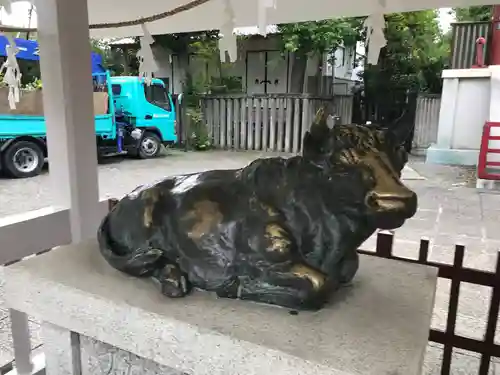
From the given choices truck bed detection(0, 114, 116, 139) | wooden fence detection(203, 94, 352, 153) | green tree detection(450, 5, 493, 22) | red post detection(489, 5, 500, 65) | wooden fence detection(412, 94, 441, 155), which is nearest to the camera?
truck bed detection(0, 114, 116, 139)

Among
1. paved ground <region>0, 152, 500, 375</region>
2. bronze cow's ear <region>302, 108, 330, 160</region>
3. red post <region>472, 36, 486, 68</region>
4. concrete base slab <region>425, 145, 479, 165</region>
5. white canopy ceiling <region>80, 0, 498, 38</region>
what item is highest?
red post <region>472, 36, 486, 68</region>

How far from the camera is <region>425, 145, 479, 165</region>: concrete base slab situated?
7422mm

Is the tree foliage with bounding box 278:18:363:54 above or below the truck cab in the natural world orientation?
above

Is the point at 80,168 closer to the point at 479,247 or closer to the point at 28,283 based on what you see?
the point at 28,283

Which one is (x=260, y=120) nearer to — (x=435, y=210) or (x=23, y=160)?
(x=23, y=160)

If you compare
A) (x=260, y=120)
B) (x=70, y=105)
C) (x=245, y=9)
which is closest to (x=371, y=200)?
(x=70, y=105)

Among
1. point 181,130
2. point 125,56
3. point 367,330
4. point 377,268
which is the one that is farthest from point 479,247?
point 125,56

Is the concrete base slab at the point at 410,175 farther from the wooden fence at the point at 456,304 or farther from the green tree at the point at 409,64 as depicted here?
the wooden fence at the point at 456,304

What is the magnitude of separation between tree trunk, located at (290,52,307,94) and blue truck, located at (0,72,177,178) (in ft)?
9.94

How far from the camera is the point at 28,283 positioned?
41.4 inches

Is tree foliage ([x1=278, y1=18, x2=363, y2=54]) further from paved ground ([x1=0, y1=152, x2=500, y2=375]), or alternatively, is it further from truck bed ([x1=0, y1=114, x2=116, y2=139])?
truck bed ([x1=0, y1=114, x2=116, y2=139])

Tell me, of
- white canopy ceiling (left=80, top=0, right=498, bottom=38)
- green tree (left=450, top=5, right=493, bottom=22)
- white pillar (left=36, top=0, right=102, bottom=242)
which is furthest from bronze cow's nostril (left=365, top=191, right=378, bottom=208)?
green tree (left=450, top=5, right=493, bottom=22)

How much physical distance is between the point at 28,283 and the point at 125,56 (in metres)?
10.4

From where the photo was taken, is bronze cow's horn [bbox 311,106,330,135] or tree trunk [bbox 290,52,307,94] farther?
tree trunk [bbox 290,52,307,94]
